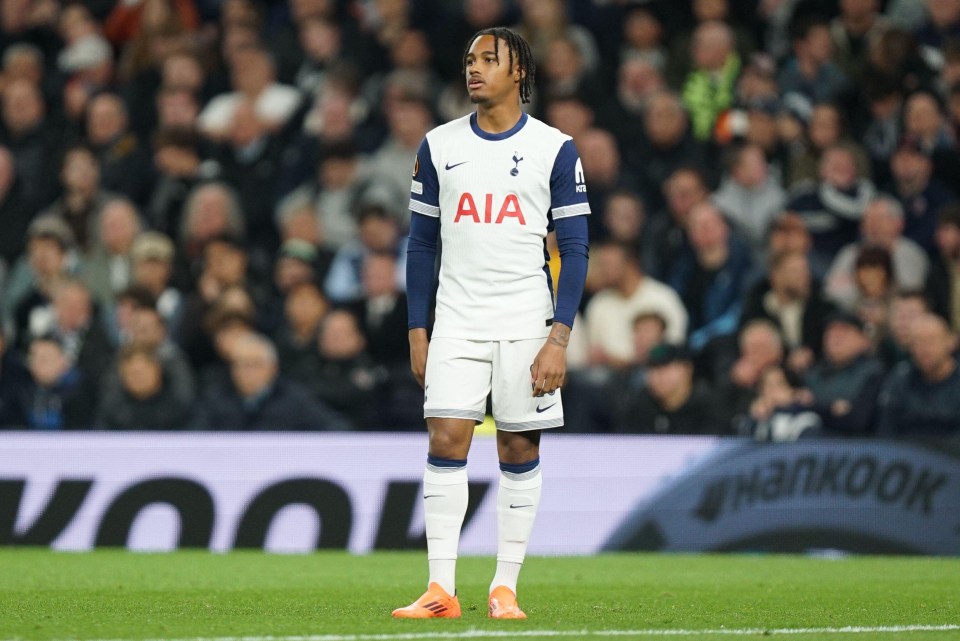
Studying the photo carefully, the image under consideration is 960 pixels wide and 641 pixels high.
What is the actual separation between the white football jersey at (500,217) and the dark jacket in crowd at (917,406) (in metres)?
5.18

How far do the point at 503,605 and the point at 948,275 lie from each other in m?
6.67

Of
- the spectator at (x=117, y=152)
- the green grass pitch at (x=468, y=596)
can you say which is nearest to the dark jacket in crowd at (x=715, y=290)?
the green grass pitch at (x=468, y=596)

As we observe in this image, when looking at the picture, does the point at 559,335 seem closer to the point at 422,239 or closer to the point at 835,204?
the point at 422,239

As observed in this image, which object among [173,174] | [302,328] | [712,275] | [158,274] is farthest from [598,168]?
[173,174]

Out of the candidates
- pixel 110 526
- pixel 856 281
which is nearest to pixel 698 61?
pixel 856 281

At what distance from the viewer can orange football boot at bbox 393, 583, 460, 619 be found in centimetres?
583

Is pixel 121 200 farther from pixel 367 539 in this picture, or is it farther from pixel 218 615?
pixel 218 615

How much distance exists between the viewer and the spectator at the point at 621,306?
38.5ft

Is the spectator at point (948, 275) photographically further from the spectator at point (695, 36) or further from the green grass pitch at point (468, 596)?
the spectator at point (695, 36)

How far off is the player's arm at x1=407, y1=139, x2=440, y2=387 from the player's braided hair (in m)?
0.42

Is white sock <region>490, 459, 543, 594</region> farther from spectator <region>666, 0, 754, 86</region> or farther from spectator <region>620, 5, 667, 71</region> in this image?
→ spectator <region>620, 5, 667, 71</region>

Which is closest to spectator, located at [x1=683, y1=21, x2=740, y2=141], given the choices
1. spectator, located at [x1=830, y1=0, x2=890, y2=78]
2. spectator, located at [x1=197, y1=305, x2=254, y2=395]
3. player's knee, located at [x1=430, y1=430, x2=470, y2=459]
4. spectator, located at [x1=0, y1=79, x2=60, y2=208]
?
spectator, located at [x1=830, y1=0, x2=890, y2=78]

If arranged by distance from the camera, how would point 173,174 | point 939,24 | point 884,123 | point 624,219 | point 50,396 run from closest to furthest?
point 50,396 → point 624,219 → point 884,123 → point 939,24 → point 173,174

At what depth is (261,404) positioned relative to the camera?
11133 mm
